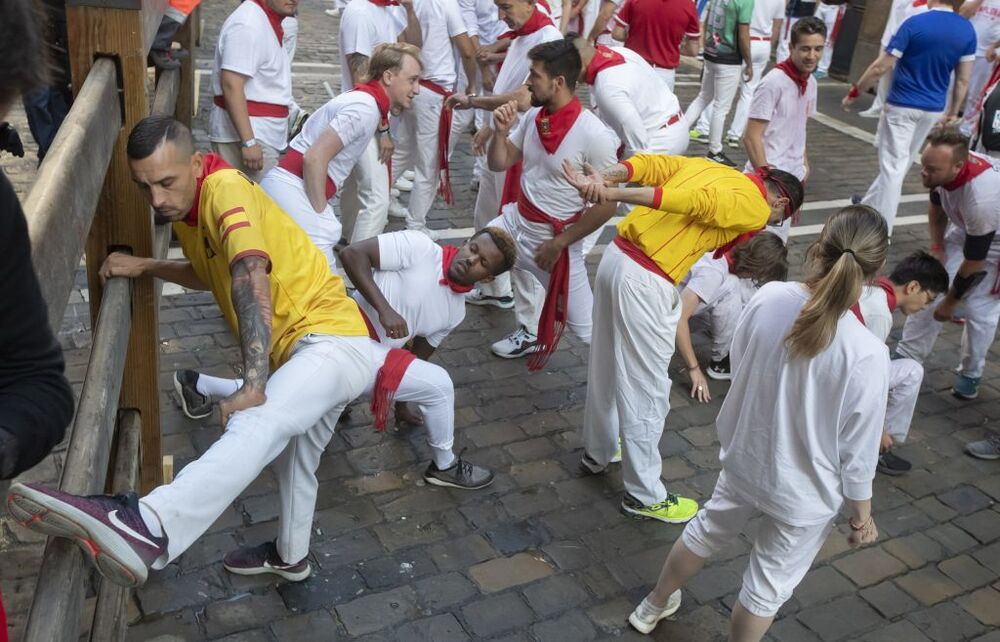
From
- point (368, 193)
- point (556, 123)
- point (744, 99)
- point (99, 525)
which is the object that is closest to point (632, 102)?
point (556, 123)

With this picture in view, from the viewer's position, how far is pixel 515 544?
14.5 ft

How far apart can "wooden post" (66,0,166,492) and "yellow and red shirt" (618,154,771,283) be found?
207cm

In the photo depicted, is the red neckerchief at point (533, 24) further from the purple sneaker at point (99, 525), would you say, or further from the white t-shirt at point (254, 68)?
the purple sneaker at point (99, 525)

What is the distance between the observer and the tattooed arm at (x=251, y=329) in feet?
10.7

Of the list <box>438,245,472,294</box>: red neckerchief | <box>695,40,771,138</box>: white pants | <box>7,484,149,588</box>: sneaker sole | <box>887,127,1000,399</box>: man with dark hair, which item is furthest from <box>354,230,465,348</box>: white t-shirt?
<box>695,40,771,138</box>: white pants

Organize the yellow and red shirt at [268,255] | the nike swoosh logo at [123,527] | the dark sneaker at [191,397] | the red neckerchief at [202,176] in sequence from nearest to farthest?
the nike swoosh logo at [123,527] < the yellow and red shirt at [268,255] < the red neckerchief at [202,176] < the dark sneaker at [191,397]

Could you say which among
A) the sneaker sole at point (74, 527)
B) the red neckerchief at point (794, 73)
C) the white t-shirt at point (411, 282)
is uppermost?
the red neckerchief at point (794, 73)

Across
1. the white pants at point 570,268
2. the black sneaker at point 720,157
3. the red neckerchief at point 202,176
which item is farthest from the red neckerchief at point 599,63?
the black sneaker at point 720,157

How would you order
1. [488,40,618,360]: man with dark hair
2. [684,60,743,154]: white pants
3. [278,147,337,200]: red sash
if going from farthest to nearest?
[684,60,743,154]: white pants < [278,147,337,200]: red sash < [488,40,618,360]: man with dark hair

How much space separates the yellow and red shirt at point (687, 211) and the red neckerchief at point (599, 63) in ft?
5.18

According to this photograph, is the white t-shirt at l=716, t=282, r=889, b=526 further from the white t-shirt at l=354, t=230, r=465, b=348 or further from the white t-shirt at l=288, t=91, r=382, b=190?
the white t-shirt at l=288, t=91, r=382, b=190

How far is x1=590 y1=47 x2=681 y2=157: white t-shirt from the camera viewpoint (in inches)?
225

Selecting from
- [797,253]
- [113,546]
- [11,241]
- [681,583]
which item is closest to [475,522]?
[681,583]

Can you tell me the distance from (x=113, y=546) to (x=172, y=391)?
2.88 metres
